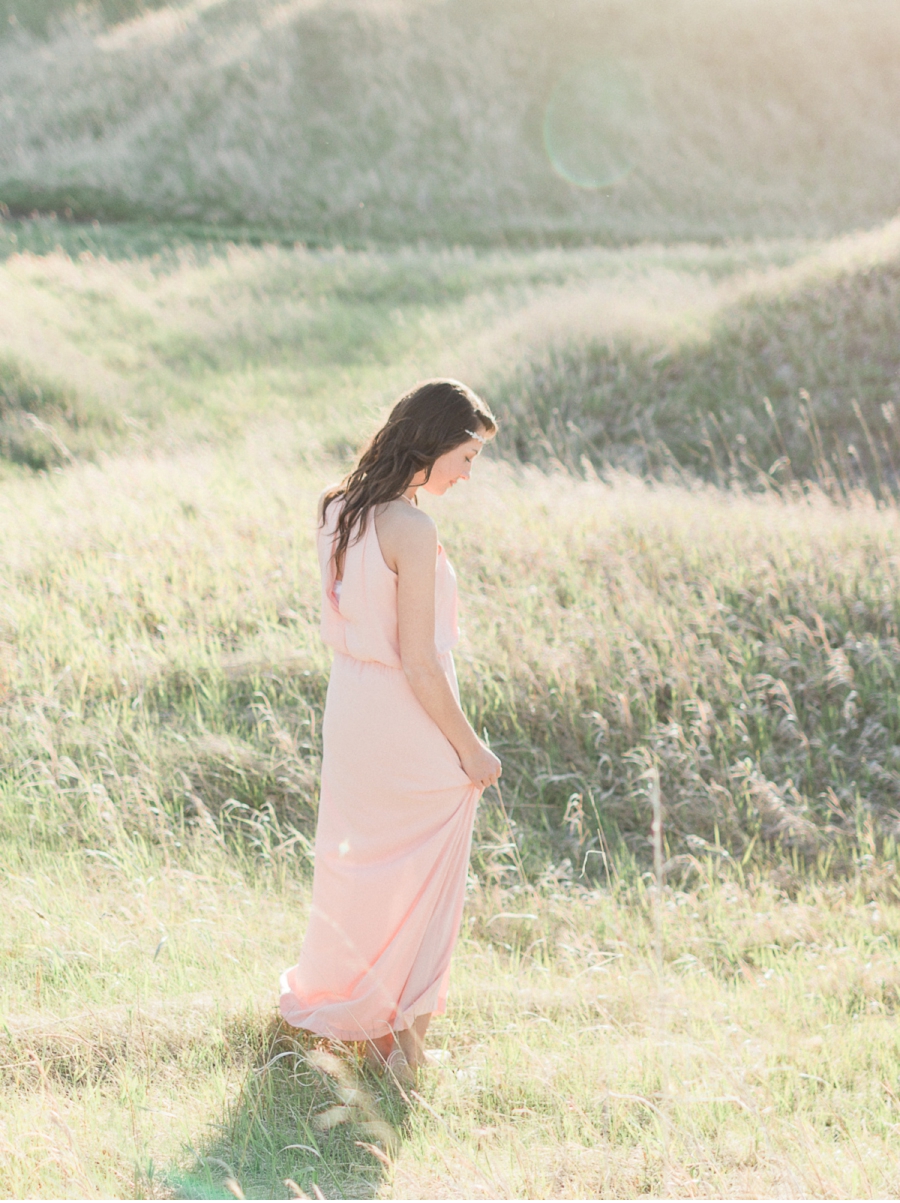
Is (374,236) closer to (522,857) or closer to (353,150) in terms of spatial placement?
(353,150)

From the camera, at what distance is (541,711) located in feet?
19.3

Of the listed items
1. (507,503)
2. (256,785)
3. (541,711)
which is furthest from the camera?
(507,503)

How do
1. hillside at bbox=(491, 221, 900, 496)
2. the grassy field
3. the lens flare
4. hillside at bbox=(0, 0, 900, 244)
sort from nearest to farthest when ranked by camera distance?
the grassy field, hillside at bbox=(491, 221, 900, 496), hillside at bbox=(0, 0, 900, 244), the lens flare

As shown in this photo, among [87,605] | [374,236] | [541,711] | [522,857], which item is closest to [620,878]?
[522,857]

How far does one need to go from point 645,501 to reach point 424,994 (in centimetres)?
613

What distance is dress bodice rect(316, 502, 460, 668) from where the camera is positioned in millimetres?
3012

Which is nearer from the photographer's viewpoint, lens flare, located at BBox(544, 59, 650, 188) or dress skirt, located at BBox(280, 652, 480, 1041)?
dress skirt, located at BBox(280, 652, 480, 1041)

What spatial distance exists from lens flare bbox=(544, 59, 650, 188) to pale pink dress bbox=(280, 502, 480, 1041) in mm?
30420

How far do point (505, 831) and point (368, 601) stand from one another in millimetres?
2443

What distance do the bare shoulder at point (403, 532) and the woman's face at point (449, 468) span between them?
0.40ft

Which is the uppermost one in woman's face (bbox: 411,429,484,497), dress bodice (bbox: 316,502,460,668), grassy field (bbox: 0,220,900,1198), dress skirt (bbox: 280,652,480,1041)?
woman's face (bbox: 411,429,484,497)

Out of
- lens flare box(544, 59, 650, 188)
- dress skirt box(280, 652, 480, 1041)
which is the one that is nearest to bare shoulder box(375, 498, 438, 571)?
dress skirt box(280, 652, 480, 1041)

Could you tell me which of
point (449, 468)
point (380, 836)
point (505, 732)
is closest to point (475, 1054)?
point (380, 836)

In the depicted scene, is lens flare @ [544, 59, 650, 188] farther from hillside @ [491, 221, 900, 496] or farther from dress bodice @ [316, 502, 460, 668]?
dress bodice @ [316, 502, 460, 668]
